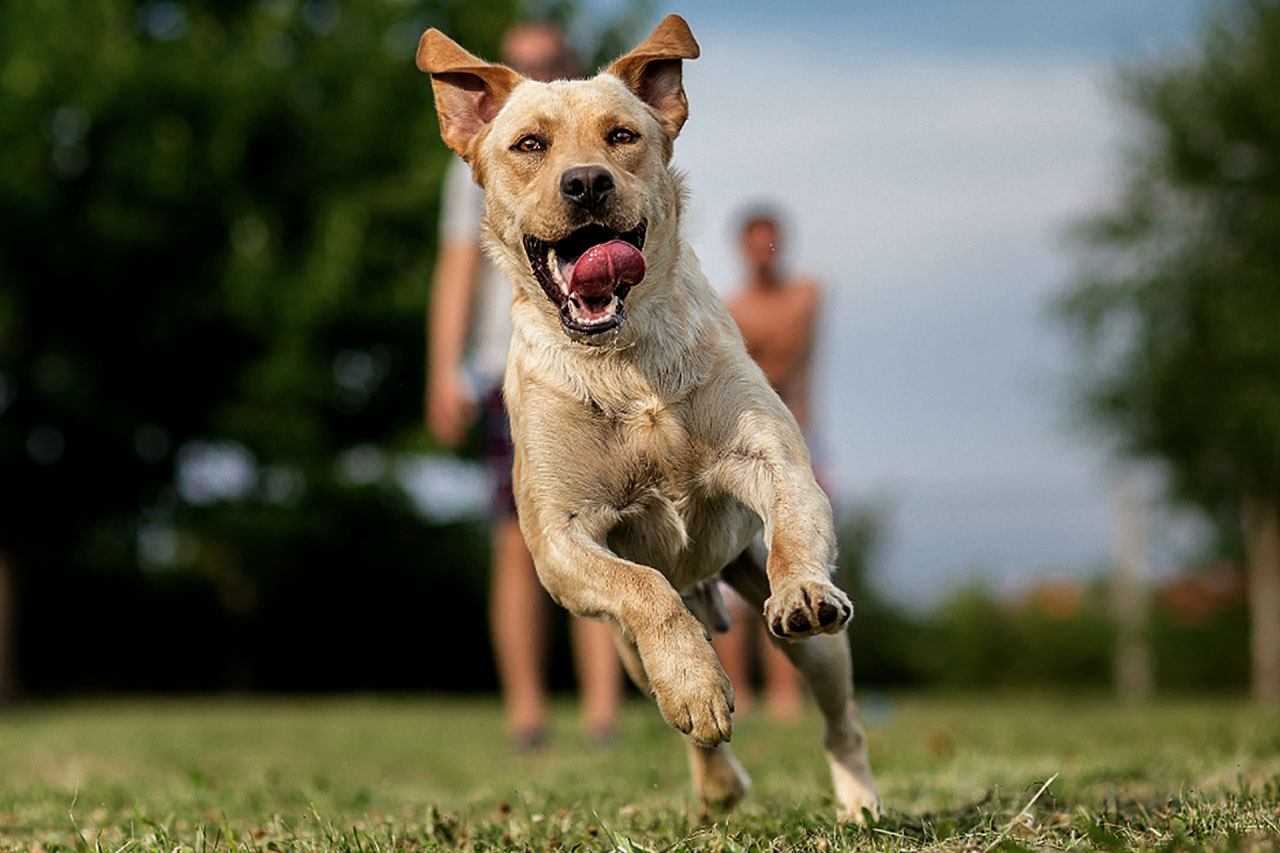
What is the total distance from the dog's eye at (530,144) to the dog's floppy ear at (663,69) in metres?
0.27

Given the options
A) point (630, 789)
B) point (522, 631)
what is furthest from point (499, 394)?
point (630, 789)

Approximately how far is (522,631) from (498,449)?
1007 millimetres

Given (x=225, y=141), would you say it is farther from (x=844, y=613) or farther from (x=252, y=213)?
(x=844, y=613)

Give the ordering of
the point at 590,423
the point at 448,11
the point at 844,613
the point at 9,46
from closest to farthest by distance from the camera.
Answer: the point at 844,613 < the point at 590,423 < the point at 9,46 < the point at 448,11

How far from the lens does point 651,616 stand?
2865 millimetres

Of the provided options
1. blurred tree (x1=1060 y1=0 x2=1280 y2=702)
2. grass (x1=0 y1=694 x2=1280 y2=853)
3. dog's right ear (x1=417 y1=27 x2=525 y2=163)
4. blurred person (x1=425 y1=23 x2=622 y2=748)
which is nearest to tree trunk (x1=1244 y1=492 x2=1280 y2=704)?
blurred tree (x1=1060 y1=0 x2=1280 y2=702)

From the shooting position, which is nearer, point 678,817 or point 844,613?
point 844,613

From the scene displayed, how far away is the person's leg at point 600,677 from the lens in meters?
6.50

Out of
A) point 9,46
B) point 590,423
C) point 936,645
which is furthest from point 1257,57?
point 590,423

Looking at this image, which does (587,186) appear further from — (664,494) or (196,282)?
(196,282)

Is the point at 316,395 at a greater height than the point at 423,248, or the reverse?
the point at 423,248

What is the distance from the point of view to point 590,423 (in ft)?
10.4

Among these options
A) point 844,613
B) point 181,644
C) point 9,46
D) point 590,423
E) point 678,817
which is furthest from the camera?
point 181,644

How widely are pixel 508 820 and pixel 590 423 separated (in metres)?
0.95
